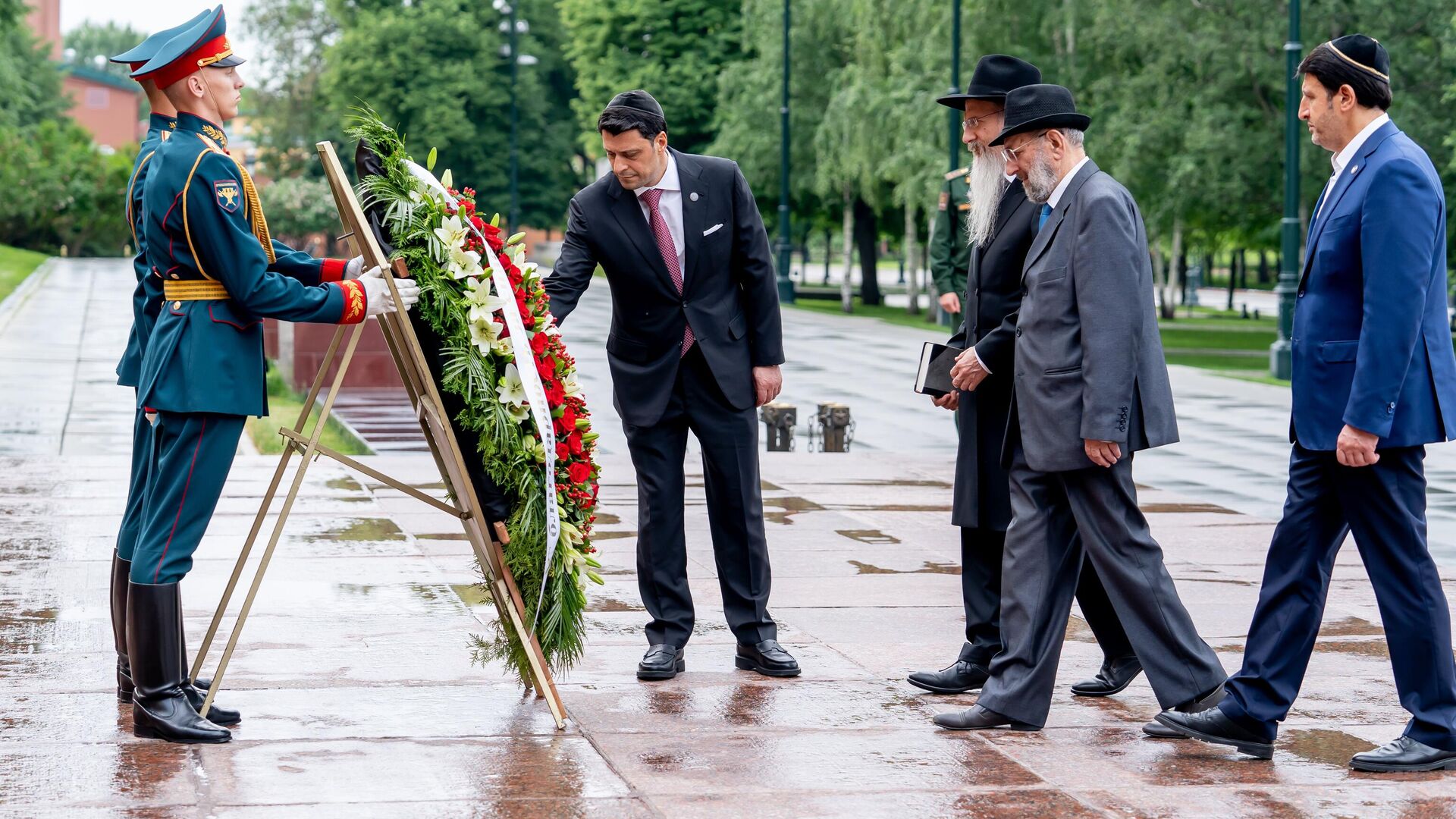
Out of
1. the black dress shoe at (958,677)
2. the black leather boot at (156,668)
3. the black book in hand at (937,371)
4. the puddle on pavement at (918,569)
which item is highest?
the black book in hand at (937,371)

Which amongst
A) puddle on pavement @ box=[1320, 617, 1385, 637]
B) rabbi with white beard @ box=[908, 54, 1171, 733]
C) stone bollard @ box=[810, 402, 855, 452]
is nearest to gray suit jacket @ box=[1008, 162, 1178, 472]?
rabbi with white beard @ box=[908, 54, 1171, 733]

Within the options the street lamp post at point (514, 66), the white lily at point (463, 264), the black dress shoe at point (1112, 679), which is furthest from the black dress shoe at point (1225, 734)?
the street lamp post at point (514, 66)

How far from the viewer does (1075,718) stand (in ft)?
18.0

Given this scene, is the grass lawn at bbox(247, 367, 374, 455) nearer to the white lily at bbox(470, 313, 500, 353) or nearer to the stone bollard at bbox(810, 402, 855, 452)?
the stone bollard at bbox(810, 402, 855, 452)

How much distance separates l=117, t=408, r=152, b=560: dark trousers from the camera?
522 cm

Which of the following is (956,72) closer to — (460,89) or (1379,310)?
(1379,310)

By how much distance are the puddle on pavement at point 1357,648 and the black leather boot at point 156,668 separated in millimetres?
3933

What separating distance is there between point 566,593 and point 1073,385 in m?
1.64

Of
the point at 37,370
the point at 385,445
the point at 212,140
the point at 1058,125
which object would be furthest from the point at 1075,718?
the point at 37,370

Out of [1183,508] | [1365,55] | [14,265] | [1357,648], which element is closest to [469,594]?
[1357,648]

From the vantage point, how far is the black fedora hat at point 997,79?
5.75 m

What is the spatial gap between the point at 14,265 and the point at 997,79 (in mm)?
46579

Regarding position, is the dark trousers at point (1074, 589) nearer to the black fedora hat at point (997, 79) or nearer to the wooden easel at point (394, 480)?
the black fedora hat at point (997, 79)

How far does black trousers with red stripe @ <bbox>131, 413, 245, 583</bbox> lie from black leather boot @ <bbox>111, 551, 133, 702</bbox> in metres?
0.28
